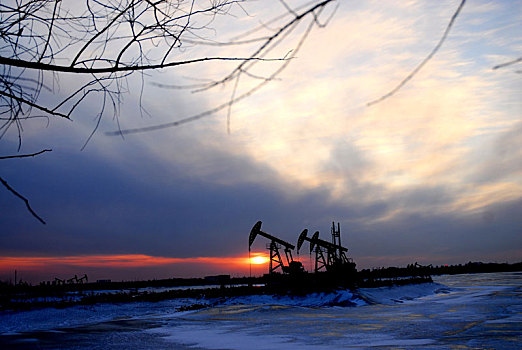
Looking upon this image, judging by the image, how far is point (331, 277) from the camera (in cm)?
4097

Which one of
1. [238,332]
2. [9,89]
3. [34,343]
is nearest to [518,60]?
[9,89]

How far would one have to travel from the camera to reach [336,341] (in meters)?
11.5

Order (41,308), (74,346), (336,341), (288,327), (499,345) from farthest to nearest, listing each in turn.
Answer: (41,308)
(288,327)
(74,346)
(336,341)
(499,345)

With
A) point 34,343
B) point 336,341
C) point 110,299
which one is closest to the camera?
point 336,341

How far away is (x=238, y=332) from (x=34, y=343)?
678cm

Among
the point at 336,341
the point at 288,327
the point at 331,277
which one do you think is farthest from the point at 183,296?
the point at 336,341

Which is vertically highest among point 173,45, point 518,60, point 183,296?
point 173,45

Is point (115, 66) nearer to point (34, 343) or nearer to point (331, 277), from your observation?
point (34, 343)

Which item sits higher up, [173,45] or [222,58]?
[173,45]

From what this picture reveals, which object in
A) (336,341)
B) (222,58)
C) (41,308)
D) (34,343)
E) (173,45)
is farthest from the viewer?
(41,308)

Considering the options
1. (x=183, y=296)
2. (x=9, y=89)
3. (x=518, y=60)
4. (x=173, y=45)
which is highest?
(x=173, y=45)

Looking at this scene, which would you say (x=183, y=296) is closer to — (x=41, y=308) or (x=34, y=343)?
(x=41, y=308)

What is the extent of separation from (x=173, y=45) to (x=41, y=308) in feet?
106

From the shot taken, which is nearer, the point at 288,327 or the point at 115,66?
the point at 115,66
